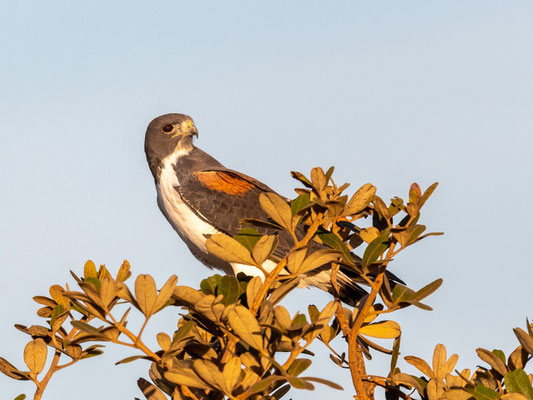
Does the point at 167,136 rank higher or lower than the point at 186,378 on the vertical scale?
higher

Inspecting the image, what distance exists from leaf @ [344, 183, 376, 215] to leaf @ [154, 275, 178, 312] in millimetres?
1142

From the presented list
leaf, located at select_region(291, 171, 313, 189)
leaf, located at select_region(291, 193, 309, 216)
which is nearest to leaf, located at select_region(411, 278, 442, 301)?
leaf, located at select_region(291, 193, 309, 216)

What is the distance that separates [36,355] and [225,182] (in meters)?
4.81

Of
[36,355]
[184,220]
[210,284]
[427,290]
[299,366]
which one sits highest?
[184,220]

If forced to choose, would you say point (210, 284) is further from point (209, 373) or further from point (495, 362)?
point (495, 362)

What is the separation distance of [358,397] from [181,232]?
4.78m

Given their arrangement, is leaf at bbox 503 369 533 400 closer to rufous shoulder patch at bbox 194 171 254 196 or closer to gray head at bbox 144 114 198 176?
rufous shoulder patch at bbox 194 171 254 196

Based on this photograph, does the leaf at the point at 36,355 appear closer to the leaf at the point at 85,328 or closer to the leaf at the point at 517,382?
the leaf at the point at 85,328

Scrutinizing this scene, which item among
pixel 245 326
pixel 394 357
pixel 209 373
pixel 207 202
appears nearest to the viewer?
pixel 209 373

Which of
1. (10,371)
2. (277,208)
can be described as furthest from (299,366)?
(10,371)

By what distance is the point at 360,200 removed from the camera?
3.82 meters

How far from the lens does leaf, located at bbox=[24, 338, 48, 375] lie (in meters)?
3.77

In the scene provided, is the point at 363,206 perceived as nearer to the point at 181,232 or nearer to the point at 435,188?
the point at 435,188

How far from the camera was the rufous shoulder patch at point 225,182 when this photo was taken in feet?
27.4
